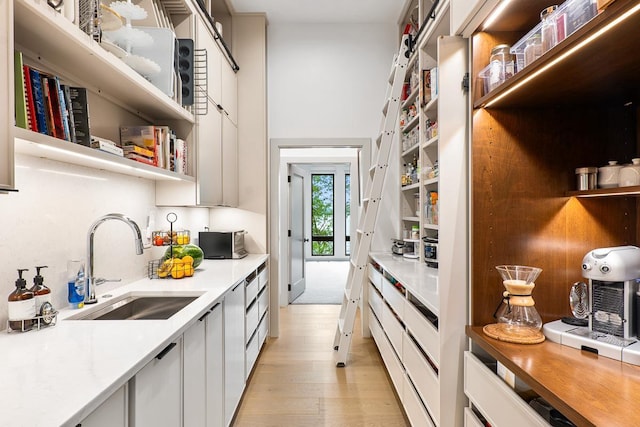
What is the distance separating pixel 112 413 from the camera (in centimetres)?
91

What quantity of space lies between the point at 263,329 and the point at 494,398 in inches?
96.6

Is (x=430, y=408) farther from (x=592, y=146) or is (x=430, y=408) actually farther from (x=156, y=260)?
(x=156, y=260)

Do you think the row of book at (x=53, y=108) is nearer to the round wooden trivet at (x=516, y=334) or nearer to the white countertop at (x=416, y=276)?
the white countertop at (x=416, y=276)

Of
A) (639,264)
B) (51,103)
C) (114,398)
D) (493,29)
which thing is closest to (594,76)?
(493,29)

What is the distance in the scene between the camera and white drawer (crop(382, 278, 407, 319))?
2152 mm

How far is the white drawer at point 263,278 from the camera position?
3.10 meters

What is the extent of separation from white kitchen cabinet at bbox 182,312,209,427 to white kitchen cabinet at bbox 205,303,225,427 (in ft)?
0.18

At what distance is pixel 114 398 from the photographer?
0.92m

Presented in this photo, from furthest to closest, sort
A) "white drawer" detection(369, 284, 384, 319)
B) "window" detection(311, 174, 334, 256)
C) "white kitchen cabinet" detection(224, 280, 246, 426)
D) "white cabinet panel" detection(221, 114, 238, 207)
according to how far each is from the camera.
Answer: "window" detection(311, 174, 334, 256) → "white cabinet panel" detection(221, 114, 238, 207) → "white drawer" detection(369, 284, 384, 319) → "white kitchen cabinet" detection(224, 280, 246, 426)

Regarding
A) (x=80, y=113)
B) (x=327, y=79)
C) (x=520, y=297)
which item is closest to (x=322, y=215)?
(x=327, y=79)

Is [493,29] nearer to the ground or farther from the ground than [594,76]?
farther from the ground

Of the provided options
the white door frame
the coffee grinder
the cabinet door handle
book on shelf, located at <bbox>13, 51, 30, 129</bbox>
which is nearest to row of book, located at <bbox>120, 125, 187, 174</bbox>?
book on shelf, located at <bbox>13, 51, 30, 129</bbox>

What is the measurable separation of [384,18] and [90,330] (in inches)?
144

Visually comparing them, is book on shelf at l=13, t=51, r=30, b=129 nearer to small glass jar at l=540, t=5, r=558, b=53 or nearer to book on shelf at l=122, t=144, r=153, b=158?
book on shelf at l=122, t=144, r=153, b=158
